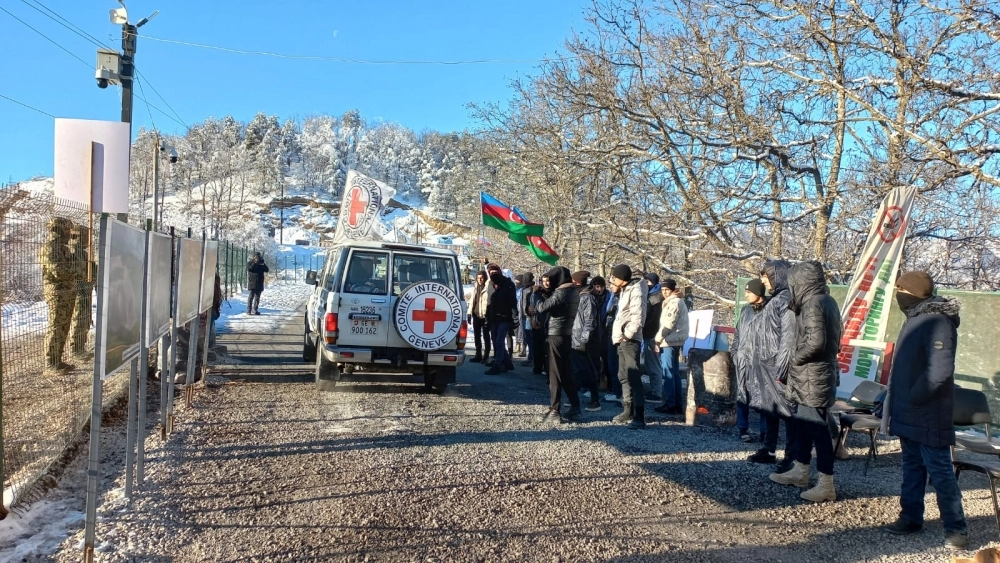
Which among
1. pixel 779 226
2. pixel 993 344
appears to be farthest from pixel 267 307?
pixel 993 344

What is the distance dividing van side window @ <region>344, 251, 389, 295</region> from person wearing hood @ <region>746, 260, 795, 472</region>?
484cm

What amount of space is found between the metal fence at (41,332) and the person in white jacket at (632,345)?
17.6 ft

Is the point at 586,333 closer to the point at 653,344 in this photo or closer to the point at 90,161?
the point at 653,344

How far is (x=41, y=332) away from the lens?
4.90 m

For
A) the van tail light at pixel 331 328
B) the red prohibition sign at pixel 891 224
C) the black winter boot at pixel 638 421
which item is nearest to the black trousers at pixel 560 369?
the black winter boot at pixel 638 421

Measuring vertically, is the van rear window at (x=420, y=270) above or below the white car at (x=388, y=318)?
above

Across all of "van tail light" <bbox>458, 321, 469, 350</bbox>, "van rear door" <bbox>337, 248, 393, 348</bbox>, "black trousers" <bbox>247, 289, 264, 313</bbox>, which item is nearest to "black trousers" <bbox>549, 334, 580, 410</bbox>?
"van tail light" <bbox>458, 321, 469, 350</bbox>

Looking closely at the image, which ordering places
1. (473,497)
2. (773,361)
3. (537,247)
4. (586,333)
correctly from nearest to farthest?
(473,497) < (773,361) < (586,333) < (537,247)

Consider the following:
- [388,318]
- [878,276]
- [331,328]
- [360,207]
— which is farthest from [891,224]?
[360,207]

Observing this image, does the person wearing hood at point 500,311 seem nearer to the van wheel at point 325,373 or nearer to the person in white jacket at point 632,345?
the van wheel at point 325,373

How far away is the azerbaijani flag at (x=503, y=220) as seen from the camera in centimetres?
1503

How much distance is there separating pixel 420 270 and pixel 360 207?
4827mm

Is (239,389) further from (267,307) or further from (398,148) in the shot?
(398,148)

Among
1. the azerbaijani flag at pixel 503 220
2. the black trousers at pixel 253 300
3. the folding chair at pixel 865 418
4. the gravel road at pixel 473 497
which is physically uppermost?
the azerbaijani flag at pixel 503 220
